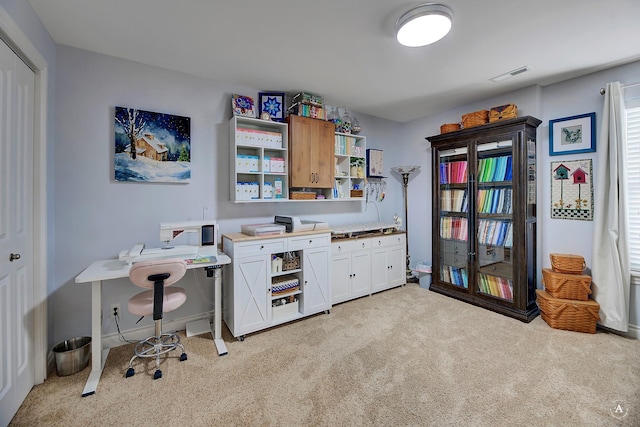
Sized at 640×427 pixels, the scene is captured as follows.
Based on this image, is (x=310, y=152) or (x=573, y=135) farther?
(x=310, y=152)

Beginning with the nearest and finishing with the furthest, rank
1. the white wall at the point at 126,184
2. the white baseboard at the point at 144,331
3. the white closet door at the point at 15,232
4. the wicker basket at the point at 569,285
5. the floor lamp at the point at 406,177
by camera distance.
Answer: the white closet door at the point at 15,232 → the white wall at the point at 126,184 → the white baseboard at the point at 144,331 → the wicker basket at the point at 569,285 → the floor lamp at the point at 406,177

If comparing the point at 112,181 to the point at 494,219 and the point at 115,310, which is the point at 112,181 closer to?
the point at 115,310

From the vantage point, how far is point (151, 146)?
8.23ft

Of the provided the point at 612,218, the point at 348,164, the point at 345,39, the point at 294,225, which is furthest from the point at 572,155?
the point at 294,225

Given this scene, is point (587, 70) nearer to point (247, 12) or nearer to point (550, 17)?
point (550, 17)

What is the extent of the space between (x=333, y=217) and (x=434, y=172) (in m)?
1.49

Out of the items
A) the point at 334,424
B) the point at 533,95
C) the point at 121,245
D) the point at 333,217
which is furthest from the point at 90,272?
the point at 533,95

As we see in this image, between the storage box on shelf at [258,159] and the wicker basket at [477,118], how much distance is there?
7.09ft

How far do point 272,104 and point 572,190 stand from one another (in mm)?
3290

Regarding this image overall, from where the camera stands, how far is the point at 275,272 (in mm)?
2762

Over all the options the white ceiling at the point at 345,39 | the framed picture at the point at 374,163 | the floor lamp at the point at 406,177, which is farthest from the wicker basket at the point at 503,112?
the framed picture at the point at 374,163

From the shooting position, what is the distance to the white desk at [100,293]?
1902 mm

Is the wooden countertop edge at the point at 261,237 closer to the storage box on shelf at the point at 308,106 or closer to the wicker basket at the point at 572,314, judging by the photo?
the storage box on shelf at the point at 308,106

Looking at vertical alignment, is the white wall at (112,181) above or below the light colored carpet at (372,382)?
above
